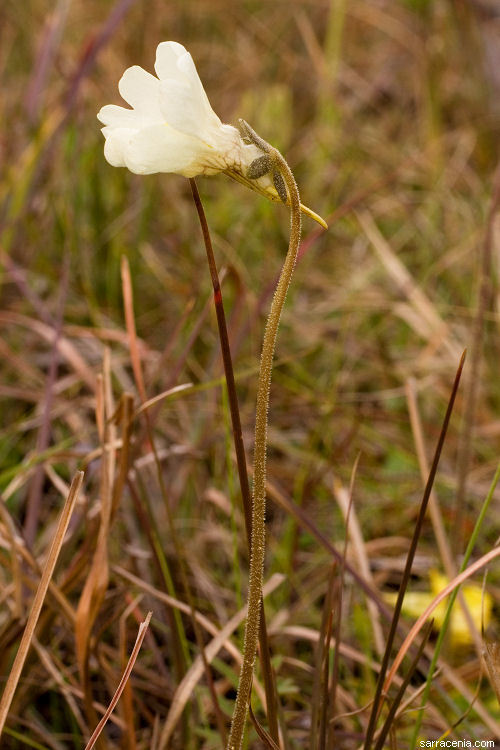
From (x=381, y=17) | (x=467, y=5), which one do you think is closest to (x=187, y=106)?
(x=467, y=5)

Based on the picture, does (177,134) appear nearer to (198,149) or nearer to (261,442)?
(198,149)

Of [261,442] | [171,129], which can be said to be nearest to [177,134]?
[171,129]

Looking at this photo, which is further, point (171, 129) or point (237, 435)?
point (237, 435)

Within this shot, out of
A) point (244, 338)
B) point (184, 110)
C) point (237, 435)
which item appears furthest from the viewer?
point (244, 338)

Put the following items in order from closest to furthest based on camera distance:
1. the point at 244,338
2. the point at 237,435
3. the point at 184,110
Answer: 1. the point at 184,110
2. the point at 237,435
3. the point at 244,338

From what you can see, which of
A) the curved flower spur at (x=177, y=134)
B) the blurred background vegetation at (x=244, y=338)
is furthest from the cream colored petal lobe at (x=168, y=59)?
the blurred background vegetation at (x=244, y=338)

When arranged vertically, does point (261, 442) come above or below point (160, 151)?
below

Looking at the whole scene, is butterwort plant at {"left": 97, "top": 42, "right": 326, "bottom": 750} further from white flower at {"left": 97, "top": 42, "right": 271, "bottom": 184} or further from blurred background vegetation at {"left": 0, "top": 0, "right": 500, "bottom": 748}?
blurred background vegetation at {"left": 0, "top": 0, "right": 500, "bottom": 748}

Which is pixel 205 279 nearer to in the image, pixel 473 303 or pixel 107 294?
pixel 107 294
